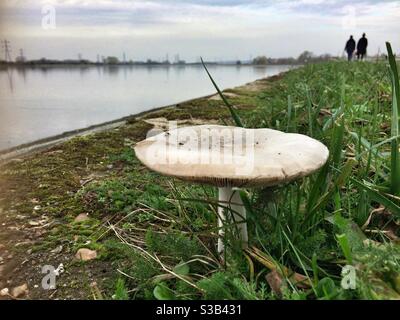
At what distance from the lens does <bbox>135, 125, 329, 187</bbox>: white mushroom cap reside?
64 cm

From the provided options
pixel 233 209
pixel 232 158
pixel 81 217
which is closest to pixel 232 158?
pixel 232 158

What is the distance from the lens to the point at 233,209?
2.95ft

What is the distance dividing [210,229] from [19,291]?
1.48 ft

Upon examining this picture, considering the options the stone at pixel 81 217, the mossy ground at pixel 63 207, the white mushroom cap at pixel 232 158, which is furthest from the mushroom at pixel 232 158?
the stone at pixel 81 217

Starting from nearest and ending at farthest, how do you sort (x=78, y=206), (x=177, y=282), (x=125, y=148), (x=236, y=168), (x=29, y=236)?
(x=236, y=168)
(x=177, y=282)
(x=29, y=236)
(x=78, y=206)
(x=125, y=148)

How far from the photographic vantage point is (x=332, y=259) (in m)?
0.80

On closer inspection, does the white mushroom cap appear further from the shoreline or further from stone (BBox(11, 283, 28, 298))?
the shoreline

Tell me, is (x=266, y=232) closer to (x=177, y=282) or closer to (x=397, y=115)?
(x=177, y=282)

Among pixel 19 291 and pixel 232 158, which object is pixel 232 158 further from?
pixel 19 291

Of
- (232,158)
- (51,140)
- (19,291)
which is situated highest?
(232,158)

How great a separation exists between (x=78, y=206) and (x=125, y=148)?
624 millimetres

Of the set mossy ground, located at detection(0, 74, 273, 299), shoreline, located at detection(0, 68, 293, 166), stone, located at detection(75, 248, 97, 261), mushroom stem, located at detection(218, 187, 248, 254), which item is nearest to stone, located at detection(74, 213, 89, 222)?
mossy ground, located at detection(0, 74, 273, 299)

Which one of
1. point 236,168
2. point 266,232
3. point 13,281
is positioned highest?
point 236,168

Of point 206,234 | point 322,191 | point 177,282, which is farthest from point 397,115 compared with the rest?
point 177,282
